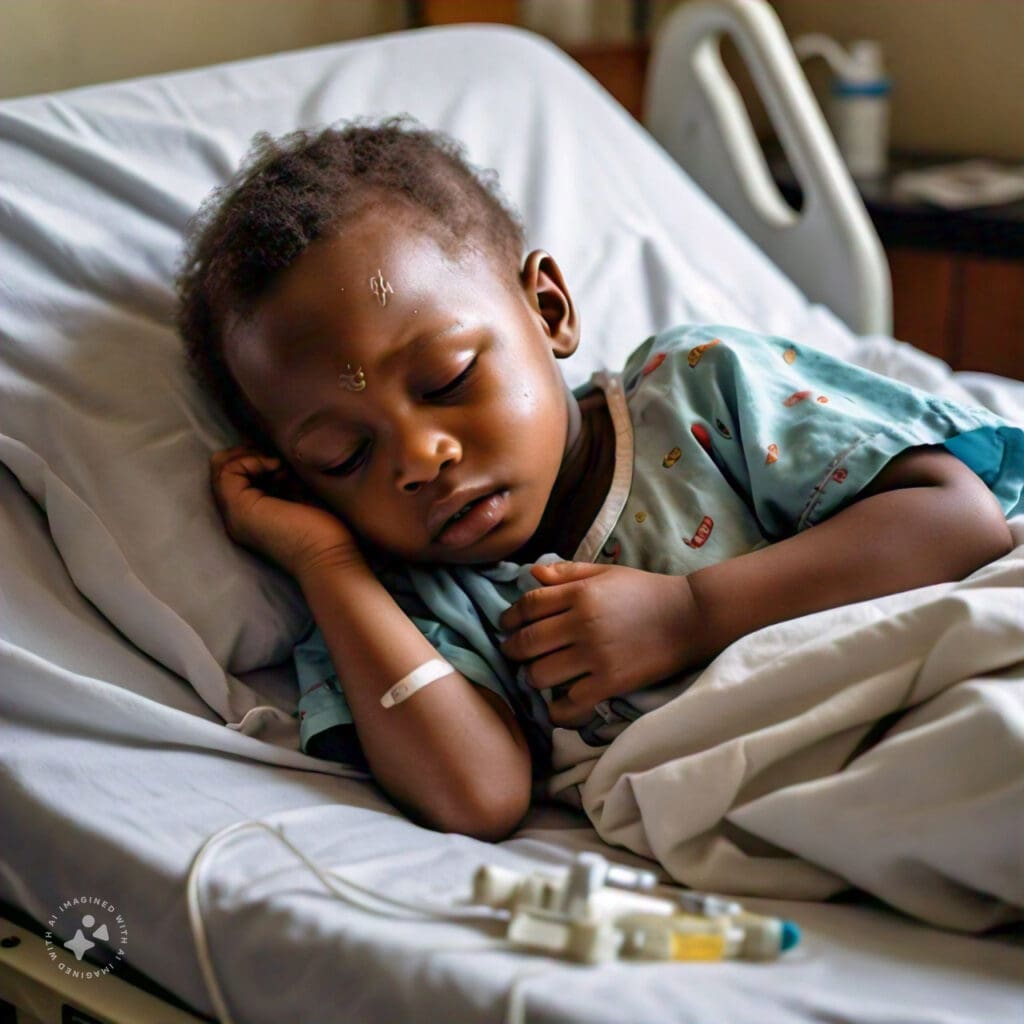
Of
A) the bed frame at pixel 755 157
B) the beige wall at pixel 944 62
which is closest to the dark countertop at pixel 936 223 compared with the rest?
the beige wall at pixel 944 62

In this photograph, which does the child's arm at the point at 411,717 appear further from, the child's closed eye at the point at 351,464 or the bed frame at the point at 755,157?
the bed frame at the point at 755,157

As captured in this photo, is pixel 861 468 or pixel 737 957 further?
pixel 861 468

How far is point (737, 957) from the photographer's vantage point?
2.54 ft

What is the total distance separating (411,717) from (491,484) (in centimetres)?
19

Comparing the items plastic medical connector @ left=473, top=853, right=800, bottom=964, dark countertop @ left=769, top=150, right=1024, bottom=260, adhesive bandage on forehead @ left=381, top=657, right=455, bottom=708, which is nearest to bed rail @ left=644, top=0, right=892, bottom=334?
dark countertop @ left=769, top=150, right=1024, bottom=260

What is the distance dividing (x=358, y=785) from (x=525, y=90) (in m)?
0.98

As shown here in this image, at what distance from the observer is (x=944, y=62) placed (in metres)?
2.67

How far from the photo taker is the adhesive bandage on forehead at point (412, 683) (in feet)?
3.29

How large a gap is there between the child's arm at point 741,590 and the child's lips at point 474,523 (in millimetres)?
72

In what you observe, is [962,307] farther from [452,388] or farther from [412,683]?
[412,683]

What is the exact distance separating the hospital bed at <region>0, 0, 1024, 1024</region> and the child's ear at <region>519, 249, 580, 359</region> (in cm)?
15

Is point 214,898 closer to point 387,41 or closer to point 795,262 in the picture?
point 387,41

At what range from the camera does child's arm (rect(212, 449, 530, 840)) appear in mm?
987

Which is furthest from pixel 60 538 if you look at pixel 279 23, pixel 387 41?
pixel 279 23
